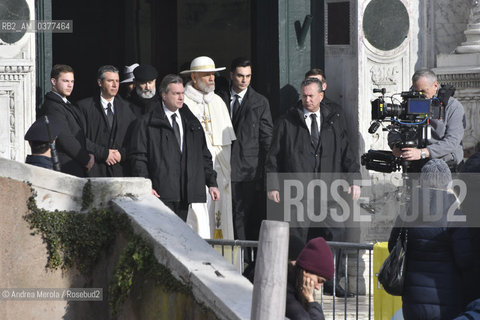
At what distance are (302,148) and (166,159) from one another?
1.39 m

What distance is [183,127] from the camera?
1036 centimetres

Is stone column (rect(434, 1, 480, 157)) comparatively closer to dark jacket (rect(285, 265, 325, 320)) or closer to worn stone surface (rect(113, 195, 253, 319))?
worn stone surface (rect(113, 195, 253, 319))

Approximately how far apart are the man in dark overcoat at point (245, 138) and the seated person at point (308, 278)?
4.64 m

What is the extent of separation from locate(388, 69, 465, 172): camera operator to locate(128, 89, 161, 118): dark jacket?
7.25 feet

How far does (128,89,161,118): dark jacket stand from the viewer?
1078 centimetres

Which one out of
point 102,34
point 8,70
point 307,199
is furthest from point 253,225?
point 102,34

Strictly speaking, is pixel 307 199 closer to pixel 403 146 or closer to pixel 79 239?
pixel 403 146

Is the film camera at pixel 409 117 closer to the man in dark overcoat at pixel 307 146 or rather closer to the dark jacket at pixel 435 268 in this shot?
the man in dark overcoat at pixel 307 146

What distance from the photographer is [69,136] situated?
1004 centimetres

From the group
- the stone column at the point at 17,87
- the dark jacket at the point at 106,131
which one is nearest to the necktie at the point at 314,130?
the dark jacket at the point at 106,131

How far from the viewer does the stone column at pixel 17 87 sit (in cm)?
1091

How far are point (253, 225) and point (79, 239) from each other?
10.3ft

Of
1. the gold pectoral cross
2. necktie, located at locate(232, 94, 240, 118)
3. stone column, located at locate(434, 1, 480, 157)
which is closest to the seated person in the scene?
the gold pectoral cross

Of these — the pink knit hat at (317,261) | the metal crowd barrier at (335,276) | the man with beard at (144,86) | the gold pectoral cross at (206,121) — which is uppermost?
the man with beard at (144,86)
